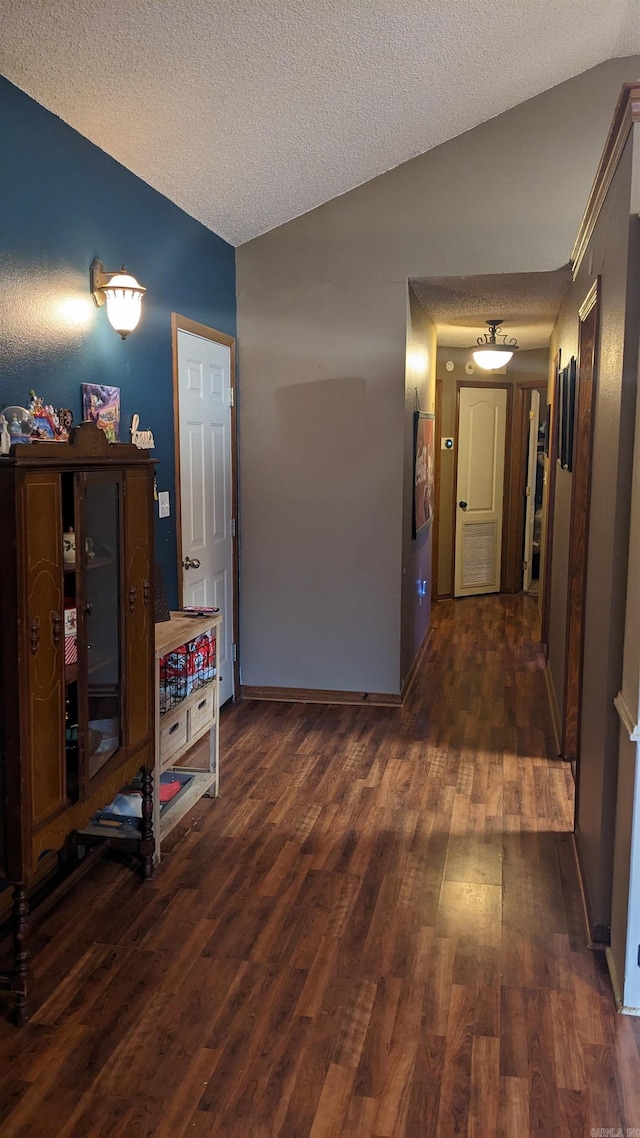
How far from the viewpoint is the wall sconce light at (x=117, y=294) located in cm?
316

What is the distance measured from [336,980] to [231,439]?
316 centimetres

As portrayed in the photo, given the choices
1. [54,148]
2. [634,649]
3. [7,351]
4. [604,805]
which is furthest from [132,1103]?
[54,148]

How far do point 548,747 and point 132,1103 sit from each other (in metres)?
2.93

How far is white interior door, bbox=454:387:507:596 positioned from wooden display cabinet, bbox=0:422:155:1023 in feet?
19.3

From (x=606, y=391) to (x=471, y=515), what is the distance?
5.82m

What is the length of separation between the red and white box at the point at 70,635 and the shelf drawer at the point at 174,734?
78 cm

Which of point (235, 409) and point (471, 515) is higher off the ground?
point (235, 409)

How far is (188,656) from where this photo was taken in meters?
3.49

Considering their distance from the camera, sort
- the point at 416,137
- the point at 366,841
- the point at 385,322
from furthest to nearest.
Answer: the point at 385,322 < the point at 416,137 < the point at 366,841

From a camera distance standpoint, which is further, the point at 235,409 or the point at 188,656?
the point at 235,409

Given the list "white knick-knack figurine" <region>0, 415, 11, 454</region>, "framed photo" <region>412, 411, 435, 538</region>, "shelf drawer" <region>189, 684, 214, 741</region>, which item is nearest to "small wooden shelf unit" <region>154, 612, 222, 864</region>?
"shelf drawer" <region>189, 684, 214, 741</region>

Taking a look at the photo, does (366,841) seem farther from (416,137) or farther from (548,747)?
(416,137)

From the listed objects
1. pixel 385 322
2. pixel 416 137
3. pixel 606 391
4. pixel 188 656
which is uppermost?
pixel 416 137

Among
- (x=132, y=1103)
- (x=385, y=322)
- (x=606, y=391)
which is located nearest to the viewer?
(x=132, y=1103)
